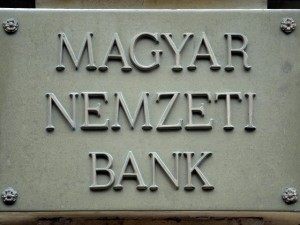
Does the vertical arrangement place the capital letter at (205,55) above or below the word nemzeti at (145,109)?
above

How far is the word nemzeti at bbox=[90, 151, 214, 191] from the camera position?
2.63 metres

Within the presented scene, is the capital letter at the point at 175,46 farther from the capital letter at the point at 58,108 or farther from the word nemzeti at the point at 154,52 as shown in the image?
the capital letter at the point at 58,108

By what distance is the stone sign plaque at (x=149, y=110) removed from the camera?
2.64 metres

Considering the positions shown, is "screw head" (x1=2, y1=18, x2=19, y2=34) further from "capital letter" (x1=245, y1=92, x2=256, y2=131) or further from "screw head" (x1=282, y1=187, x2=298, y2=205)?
"screw head" (x1=282, y1=187, x2=298, y2=205)

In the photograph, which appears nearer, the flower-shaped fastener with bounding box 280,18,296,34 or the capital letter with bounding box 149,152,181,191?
the capital letter with bounding box 149,152,181,191

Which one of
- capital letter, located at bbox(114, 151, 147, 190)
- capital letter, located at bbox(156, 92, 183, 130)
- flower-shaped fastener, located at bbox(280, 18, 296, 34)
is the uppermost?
flower-shaped fastener, located at bbox(280, 18, 296, 34)

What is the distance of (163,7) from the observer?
280cm

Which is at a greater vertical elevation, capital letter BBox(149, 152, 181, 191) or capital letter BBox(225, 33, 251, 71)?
capital letter BBox(225, 33, 251, 71)

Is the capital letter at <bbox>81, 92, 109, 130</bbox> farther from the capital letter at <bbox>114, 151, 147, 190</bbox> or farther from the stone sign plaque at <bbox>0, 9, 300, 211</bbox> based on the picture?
the capital letter at <bbox>114, 151, 147, 190</bbox>

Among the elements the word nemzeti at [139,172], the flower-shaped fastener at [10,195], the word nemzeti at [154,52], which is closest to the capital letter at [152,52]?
the word nemzeti at [154,52]

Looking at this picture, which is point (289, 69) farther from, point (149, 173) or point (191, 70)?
point (149, 173)

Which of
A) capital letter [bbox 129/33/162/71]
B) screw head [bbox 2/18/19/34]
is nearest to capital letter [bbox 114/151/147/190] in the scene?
capital letter [bbox 129/33/162/71]

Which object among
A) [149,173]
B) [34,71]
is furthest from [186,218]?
[34,71]

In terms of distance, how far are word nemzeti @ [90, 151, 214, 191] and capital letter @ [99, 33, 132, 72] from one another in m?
0.24
